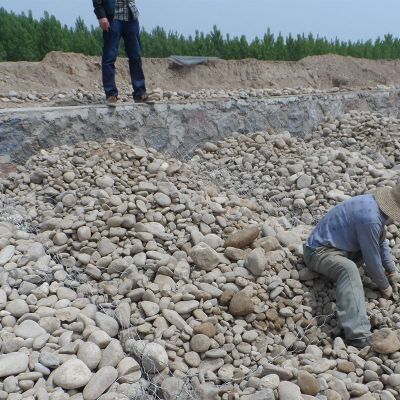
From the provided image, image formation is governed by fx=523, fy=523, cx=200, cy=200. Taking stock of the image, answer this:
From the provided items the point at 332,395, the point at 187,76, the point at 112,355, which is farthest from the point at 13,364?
the point at 187,76

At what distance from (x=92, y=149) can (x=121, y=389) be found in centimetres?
263

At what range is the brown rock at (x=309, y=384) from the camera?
8.87ft

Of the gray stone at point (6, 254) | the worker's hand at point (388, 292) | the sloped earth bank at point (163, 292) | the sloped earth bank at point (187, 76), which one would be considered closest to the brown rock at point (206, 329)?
the sloped earth bank at point (163, 292)

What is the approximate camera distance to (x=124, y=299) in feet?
10.8

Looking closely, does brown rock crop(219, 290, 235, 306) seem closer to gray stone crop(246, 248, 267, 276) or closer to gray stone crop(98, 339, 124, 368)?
gray stone crop(246, 248, 267, 276)

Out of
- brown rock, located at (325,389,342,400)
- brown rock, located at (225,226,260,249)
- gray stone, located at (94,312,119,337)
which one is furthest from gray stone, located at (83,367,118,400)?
brown rock, located at (225,226,260,249)

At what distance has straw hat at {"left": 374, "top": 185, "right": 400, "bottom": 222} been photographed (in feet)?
10.9

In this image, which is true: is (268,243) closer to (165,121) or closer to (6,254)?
(6,254)

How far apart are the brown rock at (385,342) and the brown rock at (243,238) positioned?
3.54 ft

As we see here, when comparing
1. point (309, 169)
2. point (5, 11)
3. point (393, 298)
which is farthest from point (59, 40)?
point (393, 298)

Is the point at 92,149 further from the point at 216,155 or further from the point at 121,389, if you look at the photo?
the point at 121,389

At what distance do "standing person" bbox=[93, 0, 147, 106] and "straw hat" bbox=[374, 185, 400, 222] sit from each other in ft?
9.49

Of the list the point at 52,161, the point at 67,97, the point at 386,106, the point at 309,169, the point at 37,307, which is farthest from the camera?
the point at 386,106

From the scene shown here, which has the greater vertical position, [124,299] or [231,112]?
[231,112]
